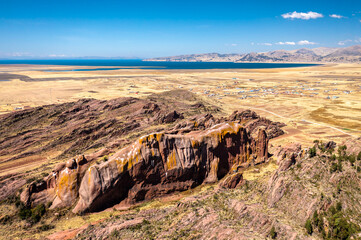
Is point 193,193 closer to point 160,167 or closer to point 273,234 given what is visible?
point 160,167

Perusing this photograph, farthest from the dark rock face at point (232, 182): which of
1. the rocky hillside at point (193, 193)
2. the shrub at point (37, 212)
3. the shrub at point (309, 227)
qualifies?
the shrub at point (37, 212)

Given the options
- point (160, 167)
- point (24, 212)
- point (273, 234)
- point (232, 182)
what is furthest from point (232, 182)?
point (24, 212)

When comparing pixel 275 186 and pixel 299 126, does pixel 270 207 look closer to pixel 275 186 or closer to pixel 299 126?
pixel 275 186

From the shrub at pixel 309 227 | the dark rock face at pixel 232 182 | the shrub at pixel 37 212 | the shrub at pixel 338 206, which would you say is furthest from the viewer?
the dark rock face at pixel 232 182

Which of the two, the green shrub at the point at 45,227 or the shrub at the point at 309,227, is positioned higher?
the shrub at the point at 309,227

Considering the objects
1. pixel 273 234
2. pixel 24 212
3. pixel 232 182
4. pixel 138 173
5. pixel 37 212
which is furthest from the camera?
pixel 232 182

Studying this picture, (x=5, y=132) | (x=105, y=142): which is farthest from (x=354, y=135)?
(x=5, y=132)

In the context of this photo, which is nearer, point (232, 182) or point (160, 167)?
point (232, 182)

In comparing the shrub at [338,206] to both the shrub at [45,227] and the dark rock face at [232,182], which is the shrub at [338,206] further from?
the shrub at [45,227]
